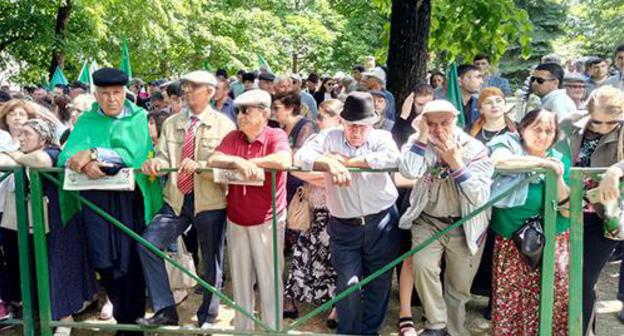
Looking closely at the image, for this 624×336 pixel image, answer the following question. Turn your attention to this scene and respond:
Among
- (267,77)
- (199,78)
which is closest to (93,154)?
(199,78)

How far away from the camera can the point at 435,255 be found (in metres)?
4.00

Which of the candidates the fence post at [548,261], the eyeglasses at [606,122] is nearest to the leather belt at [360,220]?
the fence post at [548,261]

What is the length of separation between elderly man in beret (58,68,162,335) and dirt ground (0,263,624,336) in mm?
829

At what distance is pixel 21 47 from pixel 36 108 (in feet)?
44.0

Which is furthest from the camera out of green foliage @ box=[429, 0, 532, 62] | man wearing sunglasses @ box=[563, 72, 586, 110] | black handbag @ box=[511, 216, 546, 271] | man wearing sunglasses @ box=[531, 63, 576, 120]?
green foliage @ box=[429, 0, 532, 62]

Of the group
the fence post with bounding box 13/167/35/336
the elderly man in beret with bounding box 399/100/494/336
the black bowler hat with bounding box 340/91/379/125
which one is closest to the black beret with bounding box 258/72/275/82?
the black bowler hat with bounding box 340/91/379/125

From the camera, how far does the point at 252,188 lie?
13.2 feet

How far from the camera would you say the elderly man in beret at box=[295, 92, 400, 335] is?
12.9 ft

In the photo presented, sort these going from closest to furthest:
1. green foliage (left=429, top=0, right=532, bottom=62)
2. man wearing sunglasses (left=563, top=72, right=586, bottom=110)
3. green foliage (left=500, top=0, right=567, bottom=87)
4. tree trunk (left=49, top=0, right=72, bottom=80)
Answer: man wearing sunglasses (left=563, top=72, right=586, bottom=110), green foliage (left=429, top=0, right=532, bottom=62), tree trunk (left=49, top=0, right=72, bottom=80), green foliage (left=500, top=0, right=567, bottom=87)

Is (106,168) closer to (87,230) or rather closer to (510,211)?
(87,230)

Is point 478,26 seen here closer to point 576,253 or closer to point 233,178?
point 576,253

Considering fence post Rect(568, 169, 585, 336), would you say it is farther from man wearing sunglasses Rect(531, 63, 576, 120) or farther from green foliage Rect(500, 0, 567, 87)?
green foliage Rect(500, 0, 567, 87)

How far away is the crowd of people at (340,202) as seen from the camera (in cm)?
373

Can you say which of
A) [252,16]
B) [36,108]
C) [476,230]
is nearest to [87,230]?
[36,108]
